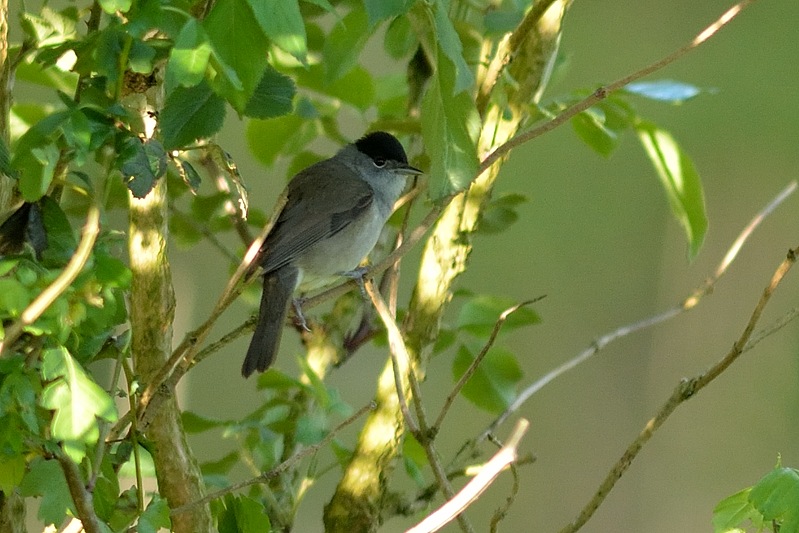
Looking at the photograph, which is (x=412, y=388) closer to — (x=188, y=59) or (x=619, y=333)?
(x=619, y=333)

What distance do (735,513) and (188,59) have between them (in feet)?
2.73

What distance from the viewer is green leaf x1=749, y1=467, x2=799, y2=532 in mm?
1022

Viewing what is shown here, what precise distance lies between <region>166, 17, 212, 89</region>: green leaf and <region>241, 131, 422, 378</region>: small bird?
147 cm

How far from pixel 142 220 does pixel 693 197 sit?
40.0 inches

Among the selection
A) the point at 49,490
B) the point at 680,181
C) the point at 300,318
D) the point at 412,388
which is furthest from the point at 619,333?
the point at 49,490

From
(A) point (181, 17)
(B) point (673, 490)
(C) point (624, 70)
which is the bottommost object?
(B) point (673, 490)

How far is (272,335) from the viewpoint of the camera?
2186 millimetres

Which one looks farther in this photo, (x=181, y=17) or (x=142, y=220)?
(x=142, y=220)

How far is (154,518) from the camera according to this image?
1.08 meters

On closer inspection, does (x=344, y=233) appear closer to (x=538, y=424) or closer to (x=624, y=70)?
(x=538, y=424)

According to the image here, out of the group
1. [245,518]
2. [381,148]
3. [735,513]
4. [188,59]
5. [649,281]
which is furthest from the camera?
[649,281]

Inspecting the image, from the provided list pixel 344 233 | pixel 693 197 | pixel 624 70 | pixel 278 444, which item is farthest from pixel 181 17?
pixel 624 70

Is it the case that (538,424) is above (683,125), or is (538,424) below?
below

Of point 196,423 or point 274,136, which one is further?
point 274,136
